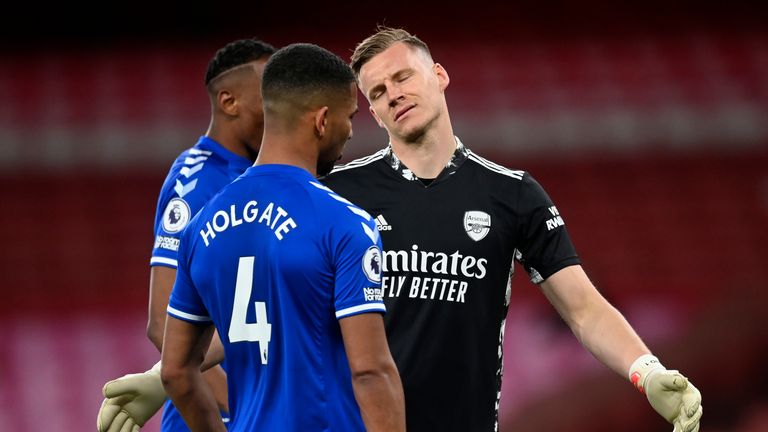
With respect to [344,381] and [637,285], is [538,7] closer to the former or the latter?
[637,285]

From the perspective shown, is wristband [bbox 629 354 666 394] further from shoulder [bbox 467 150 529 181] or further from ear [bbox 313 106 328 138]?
ear [bbox 313 106 328 138]

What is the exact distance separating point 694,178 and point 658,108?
1.06 metres

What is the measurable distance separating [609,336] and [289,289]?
4.25 ft

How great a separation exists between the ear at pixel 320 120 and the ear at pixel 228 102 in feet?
3.90

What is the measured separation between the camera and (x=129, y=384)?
333cm

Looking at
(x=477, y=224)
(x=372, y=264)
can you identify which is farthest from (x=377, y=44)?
(x=372, y=264)

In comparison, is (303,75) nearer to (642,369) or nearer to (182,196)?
(182,196)

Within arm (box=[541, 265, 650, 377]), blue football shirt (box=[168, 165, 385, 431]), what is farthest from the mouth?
blue football shirt (box=[168, 165, 385, 431])

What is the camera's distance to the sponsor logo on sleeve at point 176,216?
12.2ft

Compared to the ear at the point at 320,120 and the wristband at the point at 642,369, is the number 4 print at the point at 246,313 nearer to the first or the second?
the ear at the point at 320,120

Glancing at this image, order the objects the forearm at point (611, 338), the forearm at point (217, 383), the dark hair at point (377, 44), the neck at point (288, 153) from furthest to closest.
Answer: the dark hair at point (377, 44) → the forearm at point (217, 383) → the forearm at point (611, 338) → the neck at point (288, 153)

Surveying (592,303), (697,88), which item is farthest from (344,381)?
(697,88)

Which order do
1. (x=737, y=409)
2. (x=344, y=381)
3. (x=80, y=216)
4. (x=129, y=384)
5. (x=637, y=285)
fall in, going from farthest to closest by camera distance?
1. (x=80, y=216)
2. (x=637, y=285)
3. (x=737, y=409)
4. (x=129, y=384)
5. (x=344, y=381)

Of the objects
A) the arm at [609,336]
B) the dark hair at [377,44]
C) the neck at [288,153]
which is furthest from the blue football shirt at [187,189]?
the arm at [609,336]
